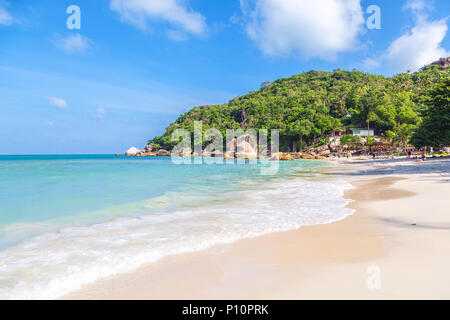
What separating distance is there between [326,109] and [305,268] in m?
92.9

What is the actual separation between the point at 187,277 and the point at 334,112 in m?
97.7

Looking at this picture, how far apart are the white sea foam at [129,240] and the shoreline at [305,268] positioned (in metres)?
0.38

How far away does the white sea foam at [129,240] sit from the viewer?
142 inches

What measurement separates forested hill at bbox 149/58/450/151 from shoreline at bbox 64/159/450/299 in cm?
5891

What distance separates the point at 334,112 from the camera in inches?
3565

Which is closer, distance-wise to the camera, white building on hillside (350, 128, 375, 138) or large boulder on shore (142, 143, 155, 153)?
white building on hillside (350, 128, 375, 138)

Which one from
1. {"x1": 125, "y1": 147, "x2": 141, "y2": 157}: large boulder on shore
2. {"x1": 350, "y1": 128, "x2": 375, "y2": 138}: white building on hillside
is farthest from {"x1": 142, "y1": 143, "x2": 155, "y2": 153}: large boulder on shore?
{"x1": 350, "y1": 128, "x2": 375, "y2": 138}: white building on hillside

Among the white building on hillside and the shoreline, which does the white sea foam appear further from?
the white building on hillside

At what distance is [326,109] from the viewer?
288 ft

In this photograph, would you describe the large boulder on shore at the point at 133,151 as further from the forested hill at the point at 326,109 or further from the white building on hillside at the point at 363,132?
the white building on hillside at the point at 363,132

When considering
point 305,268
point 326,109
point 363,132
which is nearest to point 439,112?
point 305,268

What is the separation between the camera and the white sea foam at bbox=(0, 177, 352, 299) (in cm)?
361
